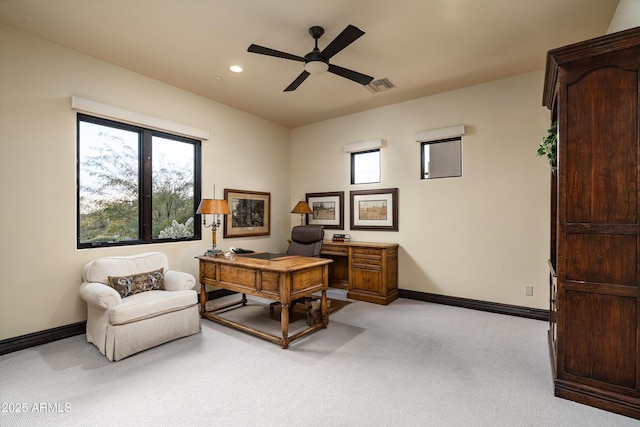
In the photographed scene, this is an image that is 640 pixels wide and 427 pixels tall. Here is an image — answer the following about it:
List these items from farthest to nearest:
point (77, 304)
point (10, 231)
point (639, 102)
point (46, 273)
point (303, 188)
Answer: point (303, 188)
point (77, 304)
point (46, 273)
point (10, 231)
point (639, 102)

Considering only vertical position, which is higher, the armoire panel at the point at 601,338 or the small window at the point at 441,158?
the small window at the point at 441,158

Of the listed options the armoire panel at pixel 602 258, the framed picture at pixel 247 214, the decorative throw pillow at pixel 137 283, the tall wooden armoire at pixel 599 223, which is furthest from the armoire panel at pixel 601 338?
the framed picture at pixel 247 214

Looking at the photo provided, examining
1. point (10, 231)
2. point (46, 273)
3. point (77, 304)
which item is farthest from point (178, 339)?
point (10, 231)

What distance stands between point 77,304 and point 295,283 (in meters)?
2.39

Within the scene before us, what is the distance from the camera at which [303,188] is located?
19.4 ft

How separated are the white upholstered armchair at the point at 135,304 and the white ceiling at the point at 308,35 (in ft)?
7.44

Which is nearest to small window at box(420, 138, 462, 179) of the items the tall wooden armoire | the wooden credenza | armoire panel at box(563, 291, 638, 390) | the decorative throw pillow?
the wooden credenza

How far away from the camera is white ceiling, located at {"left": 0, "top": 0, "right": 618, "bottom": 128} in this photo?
2.53 metres

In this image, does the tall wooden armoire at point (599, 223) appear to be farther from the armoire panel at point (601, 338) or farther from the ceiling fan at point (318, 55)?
the ceiling fan at point (318, 55)

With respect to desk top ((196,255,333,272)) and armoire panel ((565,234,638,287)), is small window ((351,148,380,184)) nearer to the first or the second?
desk top ((196,255,333,272))

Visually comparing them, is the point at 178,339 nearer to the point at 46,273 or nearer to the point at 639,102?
the point at 46,273

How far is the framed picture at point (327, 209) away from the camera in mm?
5371

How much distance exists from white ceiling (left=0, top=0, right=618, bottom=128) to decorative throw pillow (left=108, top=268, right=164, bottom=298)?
2.41 meters

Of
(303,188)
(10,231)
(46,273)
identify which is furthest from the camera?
(303,188)
